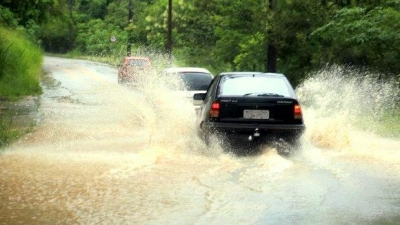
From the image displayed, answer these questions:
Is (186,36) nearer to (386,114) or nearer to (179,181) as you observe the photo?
(386,114)

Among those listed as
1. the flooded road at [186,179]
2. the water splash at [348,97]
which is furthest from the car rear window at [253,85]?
the water splash at [348,97]

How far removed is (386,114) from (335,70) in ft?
14.8

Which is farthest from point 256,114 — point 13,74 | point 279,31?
point 13,74

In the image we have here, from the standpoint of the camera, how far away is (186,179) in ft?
33.6

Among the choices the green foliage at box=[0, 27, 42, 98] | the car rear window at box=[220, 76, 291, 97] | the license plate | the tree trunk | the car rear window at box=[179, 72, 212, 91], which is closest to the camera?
the license plate

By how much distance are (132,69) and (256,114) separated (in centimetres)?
2450

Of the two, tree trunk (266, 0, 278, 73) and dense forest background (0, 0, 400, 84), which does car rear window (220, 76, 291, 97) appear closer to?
dense forest background (0, 0, 400, 84)

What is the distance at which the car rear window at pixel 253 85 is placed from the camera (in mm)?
12750

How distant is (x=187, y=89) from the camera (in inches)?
738

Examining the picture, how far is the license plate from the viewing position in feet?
40.7

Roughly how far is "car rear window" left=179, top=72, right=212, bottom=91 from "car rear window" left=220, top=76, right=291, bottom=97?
5.78m

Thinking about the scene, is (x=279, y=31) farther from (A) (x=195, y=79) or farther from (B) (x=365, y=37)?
(A) (x=195, y=79)

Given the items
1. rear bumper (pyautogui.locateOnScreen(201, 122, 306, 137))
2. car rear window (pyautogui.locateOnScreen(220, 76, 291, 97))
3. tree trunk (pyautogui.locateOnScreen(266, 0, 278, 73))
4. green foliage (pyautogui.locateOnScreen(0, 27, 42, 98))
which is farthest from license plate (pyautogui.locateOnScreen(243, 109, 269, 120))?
tree trunk (pyautogui.locateOnScreen(266, 0, 278, 73))

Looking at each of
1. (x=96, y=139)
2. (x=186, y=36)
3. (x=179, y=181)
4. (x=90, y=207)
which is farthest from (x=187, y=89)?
(x=186, y=36)
